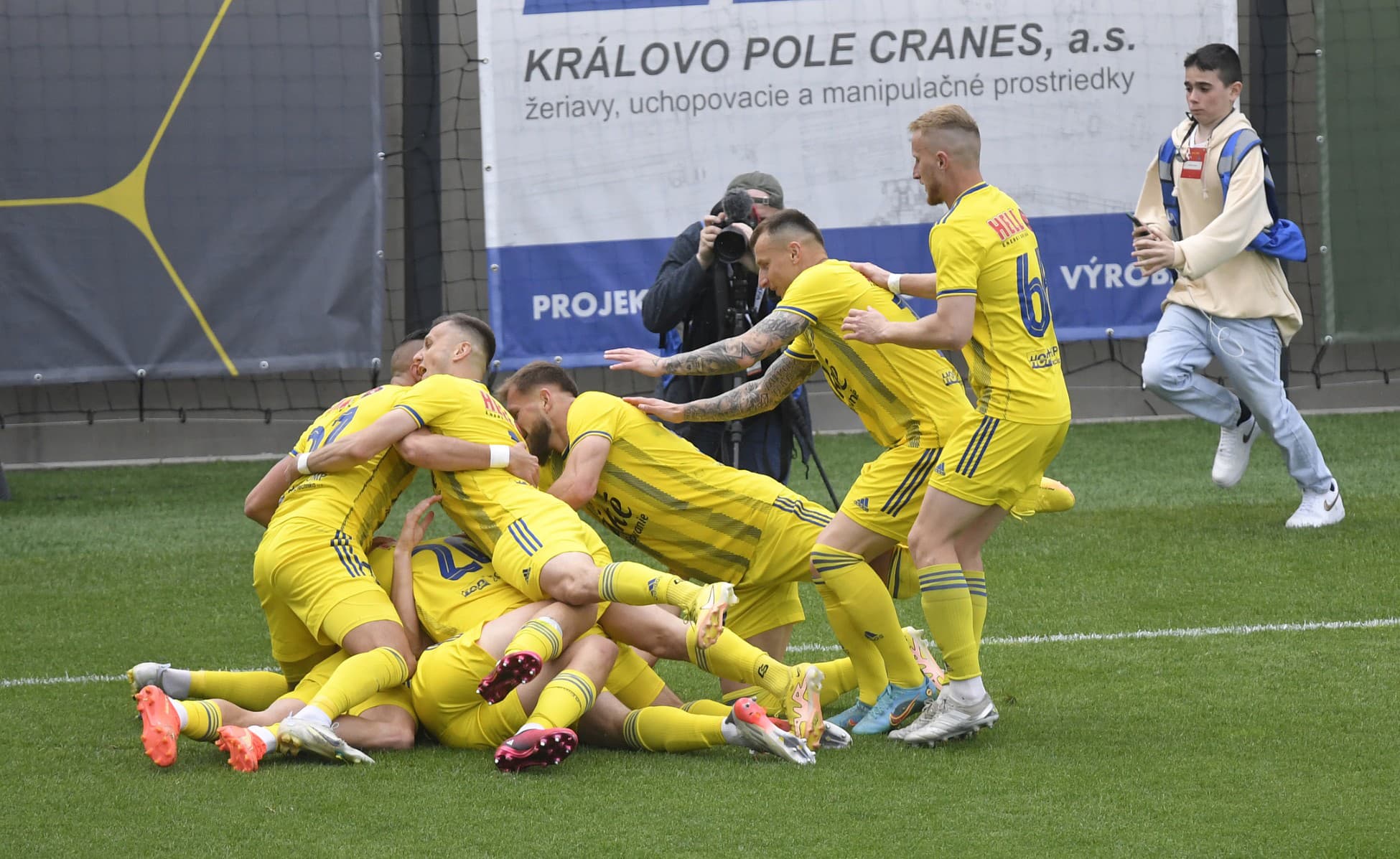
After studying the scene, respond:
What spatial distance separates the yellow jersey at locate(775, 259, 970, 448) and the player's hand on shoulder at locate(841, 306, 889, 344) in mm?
411

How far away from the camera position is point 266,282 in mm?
9945

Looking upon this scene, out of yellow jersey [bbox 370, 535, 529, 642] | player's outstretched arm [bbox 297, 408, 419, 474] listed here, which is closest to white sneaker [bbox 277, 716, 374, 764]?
yellow jersey [bbox 370, 535, 529, 642]

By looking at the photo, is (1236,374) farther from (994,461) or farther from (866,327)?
(866,327)

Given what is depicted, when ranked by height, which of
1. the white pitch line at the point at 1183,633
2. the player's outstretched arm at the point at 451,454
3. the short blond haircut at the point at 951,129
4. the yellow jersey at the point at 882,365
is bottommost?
the white pitch line at the point at 1183,633

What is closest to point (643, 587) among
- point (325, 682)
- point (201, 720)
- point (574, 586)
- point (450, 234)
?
point (574, 586)

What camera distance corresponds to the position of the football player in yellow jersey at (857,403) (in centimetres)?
457

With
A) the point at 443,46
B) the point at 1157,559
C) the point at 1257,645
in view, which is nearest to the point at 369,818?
the point at 1257,645

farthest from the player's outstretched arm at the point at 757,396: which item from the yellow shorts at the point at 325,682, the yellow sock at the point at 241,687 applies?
the yellow sock at the point at 241,687

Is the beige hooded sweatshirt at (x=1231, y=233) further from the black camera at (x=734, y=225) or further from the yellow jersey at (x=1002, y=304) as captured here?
the yellow jersey at (x=1002, y=304)

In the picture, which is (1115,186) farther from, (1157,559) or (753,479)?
(753,479)

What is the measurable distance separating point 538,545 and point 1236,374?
385 cm

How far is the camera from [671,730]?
427 centimetres

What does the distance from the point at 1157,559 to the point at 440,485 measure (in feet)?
10.6

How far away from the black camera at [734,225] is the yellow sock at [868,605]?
1889 mm
